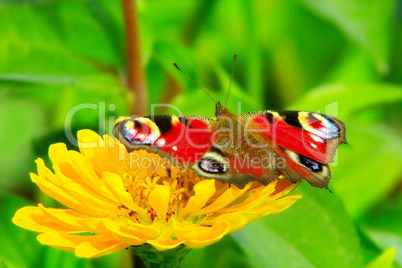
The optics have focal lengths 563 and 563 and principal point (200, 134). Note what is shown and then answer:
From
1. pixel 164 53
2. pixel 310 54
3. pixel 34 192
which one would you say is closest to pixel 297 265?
pixel 164 53

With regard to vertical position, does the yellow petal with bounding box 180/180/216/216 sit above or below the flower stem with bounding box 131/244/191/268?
above

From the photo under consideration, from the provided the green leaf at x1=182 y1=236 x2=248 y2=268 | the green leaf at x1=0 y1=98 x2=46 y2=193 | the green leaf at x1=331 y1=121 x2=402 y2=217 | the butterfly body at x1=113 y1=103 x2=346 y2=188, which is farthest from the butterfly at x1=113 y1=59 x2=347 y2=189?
the green leaf at x1=0 y1=98 x2=46 y2=193

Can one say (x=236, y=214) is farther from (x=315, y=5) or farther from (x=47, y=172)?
(x=315, y=5)

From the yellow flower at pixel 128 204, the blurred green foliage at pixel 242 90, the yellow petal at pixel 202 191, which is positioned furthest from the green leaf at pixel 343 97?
the yellow petal at pixel 202 191

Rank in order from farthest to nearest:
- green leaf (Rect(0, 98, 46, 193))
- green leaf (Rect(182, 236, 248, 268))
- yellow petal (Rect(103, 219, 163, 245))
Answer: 1. green leaf (Rect(0, 98, 46, 193))
2. green leaf (Rect(182, 236, 248, 268))
3. yellow petal (Rect(103, 219, 163, 245))

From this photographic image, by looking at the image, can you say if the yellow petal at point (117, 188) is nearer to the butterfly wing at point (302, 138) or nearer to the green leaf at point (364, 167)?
the butterfly wing at point (302, 138)

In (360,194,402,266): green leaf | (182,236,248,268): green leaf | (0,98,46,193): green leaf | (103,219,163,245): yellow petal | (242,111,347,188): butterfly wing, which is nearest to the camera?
(103,219,163,245): yellow petal

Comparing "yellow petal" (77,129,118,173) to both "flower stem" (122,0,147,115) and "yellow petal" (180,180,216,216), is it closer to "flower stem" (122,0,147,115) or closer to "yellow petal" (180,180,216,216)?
"yellow petal" (180,180,216,216)

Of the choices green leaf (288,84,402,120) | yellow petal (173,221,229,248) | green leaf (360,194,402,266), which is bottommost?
green leaf (360,194,402,266)
